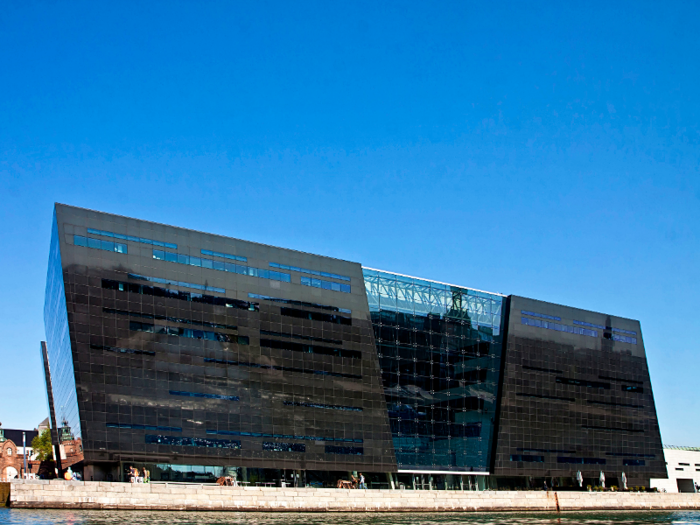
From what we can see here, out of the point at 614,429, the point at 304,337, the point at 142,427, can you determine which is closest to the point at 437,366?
the point at 304,337

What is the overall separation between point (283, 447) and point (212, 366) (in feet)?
34.7

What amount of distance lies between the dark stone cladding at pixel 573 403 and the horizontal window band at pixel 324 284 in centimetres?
2363

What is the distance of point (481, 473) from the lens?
3219 inches

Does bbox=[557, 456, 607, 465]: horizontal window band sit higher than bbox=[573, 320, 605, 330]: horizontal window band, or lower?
lower

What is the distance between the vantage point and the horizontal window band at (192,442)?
6169 centimetres

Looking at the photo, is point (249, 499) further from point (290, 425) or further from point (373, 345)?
point (373, 345)

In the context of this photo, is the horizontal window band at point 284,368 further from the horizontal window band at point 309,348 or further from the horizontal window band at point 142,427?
the horizontal window band at point 142,427

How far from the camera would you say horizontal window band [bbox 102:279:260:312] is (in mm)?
62188

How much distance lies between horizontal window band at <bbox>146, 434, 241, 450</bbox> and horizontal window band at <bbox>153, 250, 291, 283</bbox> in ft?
51.2

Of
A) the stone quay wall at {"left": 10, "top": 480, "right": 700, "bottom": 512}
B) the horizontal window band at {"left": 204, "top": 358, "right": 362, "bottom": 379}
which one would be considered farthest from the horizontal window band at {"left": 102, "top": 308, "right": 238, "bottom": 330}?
the stone quay wall at {"left": 10, "top": 480, "right": 700, "bottom": 512}

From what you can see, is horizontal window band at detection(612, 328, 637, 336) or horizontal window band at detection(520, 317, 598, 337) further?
horizontal window band at detection(612, 328, 637, 336)

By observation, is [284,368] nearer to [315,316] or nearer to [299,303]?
[315,316]

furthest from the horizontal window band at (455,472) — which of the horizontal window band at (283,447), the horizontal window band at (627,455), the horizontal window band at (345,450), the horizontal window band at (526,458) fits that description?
the horizontal window band at (627,455)

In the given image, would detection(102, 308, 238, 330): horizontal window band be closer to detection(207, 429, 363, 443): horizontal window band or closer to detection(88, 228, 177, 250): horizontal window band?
detection(88, 228, 177, 250): horizontal window band
